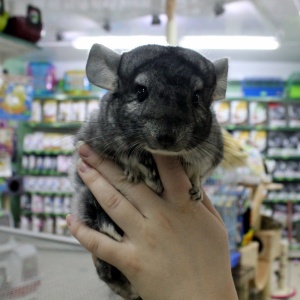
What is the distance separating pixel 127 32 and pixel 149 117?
5589 millimetres

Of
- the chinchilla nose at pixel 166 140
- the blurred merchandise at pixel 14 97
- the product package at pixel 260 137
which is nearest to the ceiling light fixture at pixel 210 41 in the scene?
the product package at pixel 260 137

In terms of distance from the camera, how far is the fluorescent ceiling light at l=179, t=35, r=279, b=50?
5547 millimetres

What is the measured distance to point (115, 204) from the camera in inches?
41.8

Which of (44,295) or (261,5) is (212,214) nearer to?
(44,295)

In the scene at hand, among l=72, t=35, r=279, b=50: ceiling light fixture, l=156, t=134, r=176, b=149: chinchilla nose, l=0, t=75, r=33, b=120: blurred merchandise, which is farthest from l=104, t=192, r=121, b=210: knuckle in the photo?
l=72, t=35, r=279, b=50: ceiling light fixture

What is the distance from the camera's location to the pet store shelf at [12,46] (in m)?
2.48

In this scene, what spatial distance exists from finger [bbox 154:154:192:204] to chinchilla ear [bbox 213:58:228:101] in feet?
0.77

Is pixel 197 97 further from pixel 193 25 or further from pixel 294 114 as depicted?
pixel 294 114

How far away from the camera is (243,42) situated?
230 inches

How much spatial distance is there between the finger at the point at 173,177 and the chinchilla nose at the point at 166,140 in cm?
15

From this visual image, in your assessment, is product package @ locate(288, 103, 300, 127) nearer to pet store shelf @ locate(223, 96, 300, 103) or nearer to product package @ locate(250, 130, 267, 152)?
pet store shelf @ locate(223, 96, 300, 103)

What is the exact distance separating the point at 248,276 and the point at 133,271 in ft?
5.55

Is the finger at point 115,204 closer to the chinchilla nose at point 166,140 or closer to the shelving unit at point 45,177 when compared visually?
the chinchilla nose at point 166,140

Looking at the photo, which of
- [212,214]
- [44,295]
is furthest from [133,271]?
[44,295]
